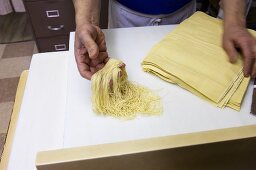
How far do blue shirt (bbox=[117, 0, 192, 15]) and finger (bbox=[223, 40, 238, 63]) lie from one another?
0.32 metres

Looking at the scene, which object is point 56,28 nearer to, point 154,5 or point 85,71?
point 154,5

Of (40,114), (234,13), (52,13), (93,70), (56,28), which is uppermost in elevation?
(234,13)

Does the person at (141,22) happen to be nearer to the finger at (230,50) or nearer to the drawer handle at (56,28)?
the finger at (230,50)

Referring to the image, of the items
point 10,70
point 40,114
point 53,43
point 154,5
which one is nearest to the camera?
point 40,114

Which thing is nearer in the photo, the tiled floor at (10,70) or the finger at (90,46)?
the finger at (90,46)

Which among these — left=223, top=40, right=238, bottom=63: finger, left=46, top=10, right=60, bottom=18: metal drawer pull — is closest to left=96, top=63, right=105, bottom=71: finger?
left=223, top=40, right=238, bottom=63: finger

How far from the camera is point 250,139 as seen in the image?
42cm

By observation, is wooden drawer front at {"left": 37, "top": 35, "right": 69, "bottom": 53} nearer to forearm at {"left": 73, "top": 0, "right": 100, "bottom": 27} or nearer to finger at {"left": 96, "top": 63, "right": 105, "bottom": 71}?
forearm at {"left": 73, "top": 0, "right": 100, "bottom": 27}

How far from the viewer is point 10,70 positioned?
6.29 feet

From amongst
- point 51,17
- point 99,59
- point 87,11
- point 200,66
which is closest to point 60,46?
point 51,17

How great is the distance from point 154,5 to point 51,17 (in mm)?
985

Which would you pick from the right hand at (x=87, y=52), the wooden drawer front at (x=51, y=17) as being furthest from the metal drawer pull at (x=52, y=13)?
the right hand at (x=87, y=52)

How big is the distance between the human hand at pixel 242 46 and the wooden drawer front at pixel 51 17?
1.22 m

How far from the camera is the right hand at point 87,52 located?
62 cm
